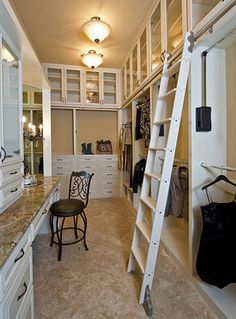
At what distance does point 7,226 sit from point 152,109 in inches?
82.5

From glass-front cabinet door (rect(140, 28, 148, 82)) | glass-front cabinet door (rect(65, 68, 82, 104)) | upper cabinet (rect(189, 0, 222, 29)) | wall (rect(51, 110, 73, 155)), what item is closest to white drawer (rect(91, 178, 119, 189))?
wall (rect(51, 110, 73, 155))

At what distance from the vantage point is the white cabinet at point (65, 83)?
→ 432 centimetres

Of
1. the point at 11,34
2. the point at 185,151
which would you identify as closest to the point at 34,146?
the point at 11,34

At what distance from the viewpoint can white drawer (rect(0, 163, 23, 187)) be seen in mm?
1434

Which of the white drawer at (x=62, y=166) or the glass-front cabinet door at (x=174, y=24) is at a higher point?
the glass-front cabinet door at (x=174, y=24)

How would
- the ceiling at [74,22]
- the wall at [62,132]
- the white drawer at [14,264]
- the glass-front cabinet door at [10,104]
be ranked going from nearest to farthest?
the white drawer at [14,264] < the glass-front cabinet door at [10,104] < the ceiling at [74,22] < the wall at [62,132]

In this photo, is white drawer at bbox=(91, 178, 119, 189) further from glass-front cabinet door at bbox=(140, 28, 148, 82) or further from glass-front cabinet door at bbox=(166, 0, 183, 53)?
glass-front cabinet door at bbox=(166, 0, 183, 53)

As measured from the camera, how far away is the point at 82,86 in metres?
4.43

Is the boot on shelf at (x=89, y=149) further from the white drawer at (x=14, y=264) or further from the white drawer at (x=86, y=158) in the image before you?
the white drawer at (x=14, y=264)

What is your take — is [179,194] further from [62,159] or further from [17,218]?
[62,159]

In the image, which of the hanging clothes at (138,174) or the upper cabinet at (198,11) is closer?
the upper cabinet at (198,11)

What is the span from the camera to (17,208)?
1540mm

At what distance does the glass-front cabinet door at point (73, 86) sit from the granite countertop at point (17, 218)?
9.47 ft

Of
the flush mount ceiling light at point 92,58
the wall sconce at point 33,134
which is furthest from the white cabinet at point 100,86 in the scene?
the wall sconce at point 33,134
